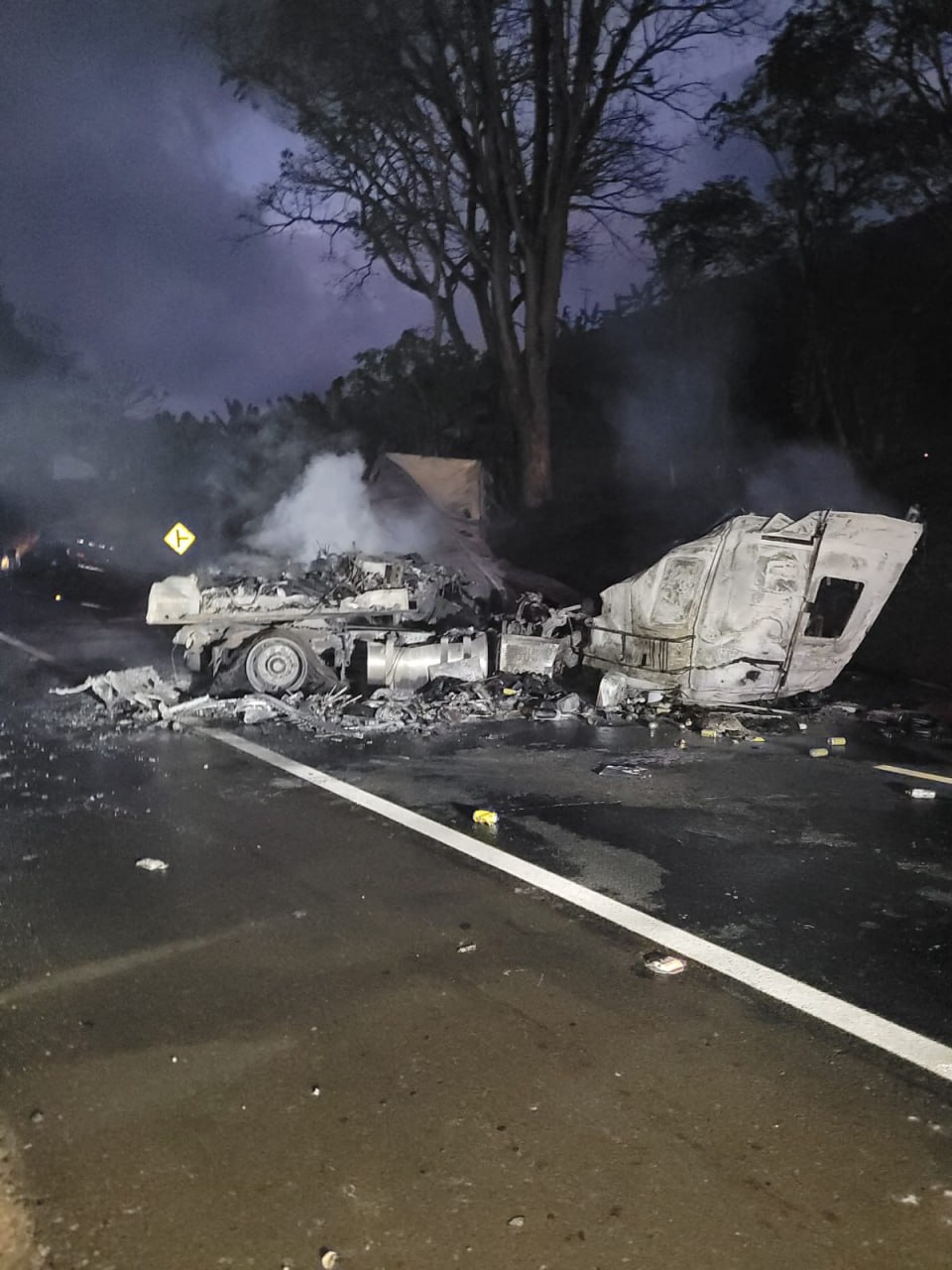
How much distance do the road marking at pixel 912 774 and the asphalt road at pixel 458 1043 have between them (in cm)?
77

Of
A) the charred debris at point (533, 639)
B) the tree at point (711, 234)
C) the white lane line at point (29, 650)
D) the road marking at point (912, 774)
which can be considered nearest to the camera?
the road marking at point (912, 774)

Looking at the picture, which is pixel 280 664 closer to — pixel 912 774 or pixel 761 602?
pixel 761 602

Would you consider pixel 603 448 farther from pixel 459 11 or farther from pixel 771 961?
pixel 771 961

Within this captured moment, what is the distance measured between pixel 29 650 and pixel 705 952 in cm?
1292

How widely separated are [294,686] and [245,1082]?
751 centimetres

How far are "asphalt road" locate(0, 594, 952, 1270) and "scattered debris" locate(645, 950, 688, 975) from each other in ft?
0.20

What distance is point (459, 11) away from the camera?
60.5ft

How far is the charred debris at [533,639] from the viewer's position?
8.73 meters

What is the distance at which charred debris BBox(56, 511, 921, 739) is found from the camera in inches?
344

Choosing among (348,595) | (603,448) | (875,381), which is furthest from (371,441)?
(348,595)

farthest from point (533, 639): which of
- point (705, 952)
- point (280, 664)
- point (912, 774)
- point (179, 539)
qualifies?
point (179, 539)

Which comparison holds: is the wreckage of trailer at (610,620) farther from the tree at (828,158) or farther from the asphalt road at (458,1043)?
the tree at (828,158)

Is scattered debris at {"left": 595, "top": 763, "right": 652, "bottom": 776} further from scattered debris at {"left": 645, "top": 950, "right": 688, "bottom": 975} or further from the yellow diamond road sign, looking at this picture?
the yellow diamond road sign

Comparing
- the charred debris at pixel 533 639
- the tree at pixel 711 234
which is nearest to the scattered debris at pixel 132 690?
the charred debris at pixel 533 639
